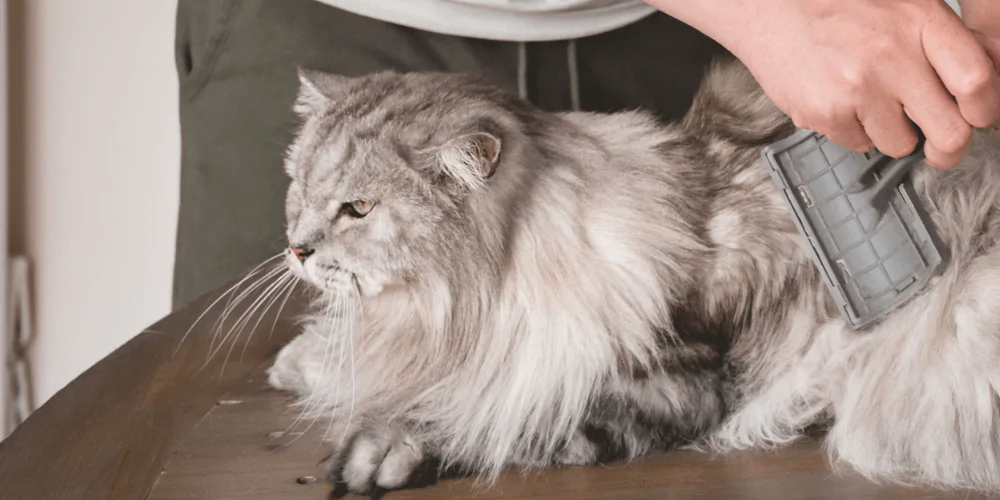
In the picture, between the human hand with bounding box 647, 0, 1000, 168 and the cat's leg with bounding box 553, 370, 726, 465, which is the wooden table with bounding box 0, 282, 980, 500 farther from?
the human hand with bounding box 647, 0, 1000, 168

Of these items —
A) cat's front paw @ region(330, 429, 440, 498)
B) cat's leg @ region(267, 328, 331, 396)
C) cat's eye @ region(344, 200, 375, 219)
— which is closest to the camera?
cat's front paw @ region(330, 429, 440, 498)

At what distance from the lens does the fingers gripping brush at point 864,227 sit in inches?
34.2

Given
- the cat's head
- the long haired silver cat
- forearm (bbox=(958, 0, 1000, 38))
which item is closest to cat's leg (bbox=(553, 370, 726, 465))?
the long haired silver cat

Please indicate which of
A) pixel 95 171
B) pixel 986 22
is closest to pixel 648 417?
pixel 986 22

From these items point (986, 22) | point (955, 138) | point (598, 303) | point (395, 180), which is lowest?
point (598, 303)

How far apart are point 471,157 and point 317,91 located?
12.3 inches

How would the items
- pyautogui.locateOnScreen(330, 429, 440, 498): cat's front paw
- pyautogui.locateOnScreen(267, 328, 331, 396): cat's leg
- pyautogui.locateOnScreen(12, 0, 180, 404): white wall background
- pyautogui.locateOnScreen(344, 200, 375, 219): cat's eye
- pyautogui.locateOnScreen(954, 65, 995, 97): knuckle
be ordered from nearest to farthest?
pyautogui.locateOnScreen(954, 65, 995, 97): knuckle, pyautogui.locateOnScreen(330, 429, 440, 498): cat's front paw, pyautogui.locateOnScreen(344, 200, 375, 219): cat's eye, pyautogui.locateOnScreen(267, 328, 331, 396): cat's leg, pyautogui.locateOnScreen(12, 0, 180, 404): white wall background

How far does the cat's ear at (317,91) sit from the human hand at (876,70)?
1.72ft

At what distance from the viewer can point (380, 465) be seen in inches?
33.0

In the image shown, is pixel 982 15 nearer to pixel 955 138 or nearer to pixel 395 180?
pixel 955 138

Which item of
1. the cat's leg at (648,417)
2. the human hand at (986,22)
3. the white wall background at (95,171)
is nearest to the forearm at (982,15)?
Answer: the human hand at (986,22)

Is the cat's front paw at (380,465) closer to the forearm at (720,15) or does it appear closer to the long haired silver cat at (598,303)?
the long haired silver cat at (598,303)

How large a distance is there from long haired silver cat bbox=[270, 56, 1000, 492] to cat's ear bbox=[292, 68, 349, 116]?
0.23ft

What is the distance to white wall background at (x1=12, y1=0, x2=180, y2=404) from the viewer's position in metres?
1.96
